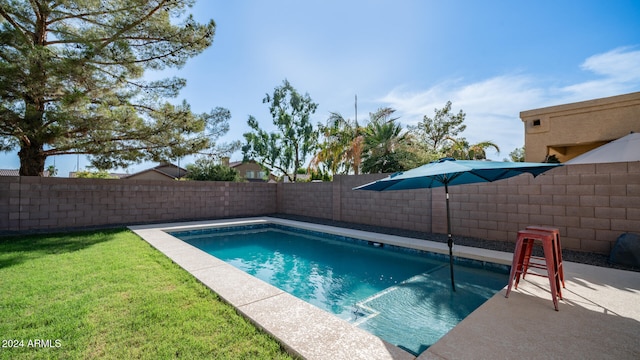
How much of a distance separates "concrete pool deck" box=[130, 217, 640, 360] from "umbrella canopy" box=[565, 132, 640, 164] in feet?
6.95

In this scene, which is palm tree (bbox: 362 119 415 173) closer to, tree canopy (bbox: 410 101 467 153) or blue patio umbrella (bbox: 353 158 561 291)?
blue patio umbrella (bbox: 353 158 561 291)

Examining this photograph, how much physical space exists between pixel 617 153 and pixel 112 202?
47.7ft

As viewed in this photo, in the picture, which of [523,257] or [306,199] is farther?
[306,199]

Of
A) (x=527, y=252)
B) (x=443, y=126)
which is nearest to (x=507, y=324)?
(x=527, y=252)

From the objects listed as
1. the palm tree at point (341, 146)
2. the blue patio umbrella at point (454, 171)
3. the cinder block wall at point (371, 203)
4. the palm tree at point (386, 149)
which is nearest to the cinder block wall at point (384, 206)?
the cinder block wall at point (371, 203)

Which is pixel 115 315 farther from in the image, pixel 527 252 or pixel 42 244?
pixel 42 244

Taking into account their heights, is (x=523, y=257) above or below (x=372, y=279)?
above

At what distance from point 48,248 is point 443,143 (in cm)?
2387

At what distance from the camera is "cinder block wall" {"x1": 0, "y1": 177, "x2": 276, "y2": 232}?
8.56m

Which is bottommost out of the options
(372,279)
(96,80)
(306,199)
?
(372,279)

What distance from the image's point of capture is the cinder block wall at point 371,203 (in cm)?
561

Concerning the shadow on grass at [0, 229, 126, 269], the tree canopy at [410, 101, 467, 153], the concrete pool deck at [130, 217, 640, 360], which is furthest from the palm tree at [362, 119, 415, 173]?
the tree canopy at [410, 101, 467, 153]

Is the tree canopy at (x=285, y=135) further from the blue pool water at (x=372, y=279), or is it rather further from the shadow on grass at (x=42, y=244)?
the shadow on grass at (x=42, y=244)

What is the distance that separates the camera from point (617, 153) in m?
5.32
